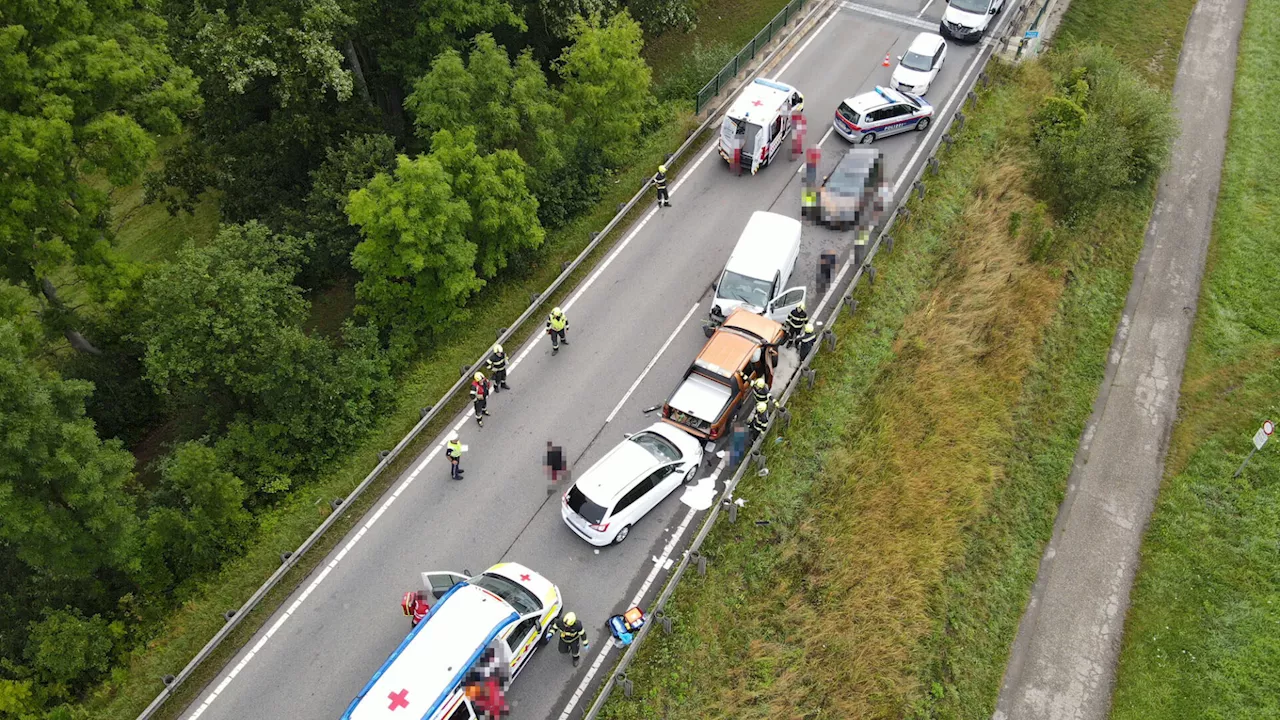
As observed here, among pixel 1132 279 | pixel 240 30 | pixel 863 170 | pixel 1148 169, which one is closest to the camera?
pixel 240 30

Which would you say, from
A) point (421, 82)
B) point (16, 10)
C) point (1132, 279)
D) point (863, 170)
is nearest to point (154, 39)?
point (16, 10)

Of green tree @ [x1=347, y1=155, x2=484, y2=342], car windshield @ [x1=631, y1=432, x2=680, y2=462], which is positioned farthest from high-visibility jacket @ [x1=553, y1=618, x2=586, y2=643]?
green tree @ [x1=347, y1=155, x2=484, y2=342]

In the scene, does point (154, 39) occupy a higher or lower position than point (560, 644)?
higher

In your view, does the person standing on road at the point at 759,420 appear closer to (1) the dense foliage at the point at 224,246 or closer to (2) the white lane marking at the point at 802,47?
(1) the dense foliage at the point at 224,246

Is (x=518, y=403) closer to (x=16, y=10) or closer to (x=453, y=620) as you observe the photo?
(x=453, y=620)

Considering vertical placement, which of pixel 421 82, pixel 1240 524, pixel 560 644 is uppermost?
pixel 421 82

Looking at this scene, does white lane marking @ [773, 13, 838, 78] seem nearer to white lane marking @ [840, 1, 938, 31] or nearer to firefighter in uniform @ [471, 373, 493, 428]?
white lane marking @ [840, 1, 938, 31]

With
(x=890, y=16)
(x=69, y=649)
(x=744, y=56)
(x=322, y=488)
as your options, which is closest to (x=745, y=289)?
(x=322, y=488)

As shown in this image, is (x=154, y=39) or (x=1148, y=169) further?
(x=1148, y=169)
